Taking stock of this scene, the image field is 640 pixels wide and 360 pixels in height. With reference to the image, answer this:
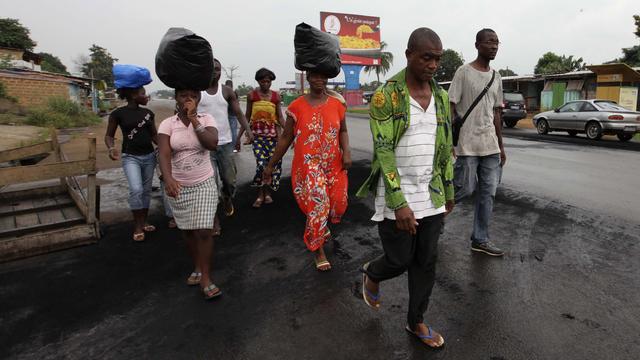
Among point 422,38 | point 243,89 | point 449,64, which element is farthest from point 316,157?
point 243,89

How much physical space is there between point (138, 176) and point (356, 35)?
39767 millimetres

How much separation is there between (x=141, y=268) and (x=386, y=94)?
272 centimetres

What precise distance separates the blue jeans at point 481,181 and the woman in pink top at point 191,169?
218cm

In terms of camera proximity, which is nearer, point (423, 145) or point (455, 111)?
point (423, 145)

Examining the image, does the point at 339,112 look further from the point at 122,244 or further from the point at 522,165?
the point at 522,165

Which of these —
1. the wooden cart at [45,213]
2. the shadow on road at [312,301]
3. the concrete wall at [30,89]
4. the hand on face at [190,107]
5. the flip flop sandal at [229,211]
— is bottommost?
the shadow on road at [312,301]

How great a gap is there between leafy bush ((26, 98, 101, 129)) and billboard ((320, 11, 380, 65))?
947 inches

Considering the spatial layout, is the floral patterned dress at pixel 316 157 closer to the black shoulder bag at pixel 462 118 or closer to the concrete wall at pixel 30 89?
the black shoulder bag at pixel 462 118

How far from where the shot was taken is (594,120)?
13.9 metres

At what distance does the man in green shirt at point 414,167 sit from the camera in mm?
2271

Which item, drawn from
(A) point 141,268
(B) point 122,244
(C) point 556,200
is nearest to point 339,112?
(A) point 141,268

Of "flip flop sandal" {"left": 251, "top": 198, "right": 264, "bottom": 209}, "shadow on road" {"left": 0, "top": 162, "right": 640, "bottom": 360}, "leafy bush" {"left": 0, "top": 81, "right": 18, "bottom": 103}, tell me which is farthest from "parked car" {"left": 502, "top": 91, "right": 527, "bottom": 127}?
"leafy bush" {"left": 0, "top": 81, "right": 18, "bottom": 103}

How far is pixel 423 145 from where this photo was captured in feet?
7.85

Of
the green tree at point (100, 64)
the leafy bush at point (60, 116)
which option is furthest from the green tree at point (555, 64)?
the green tree at point (100, 64)
